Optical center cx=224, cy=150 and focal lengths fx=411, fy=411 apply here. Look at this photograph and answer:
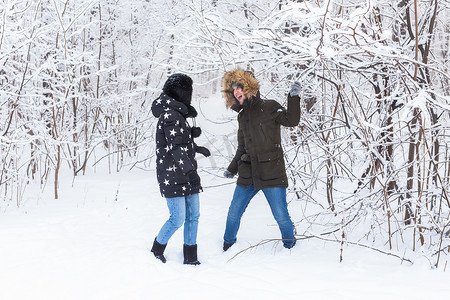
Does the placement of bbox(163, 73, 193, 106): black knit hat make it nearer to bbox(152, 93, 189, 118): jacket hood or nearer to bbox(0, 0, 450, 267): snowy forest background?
bbox(152, 93, 189, 118): jacket hood

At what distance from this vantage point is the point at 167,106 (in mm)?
3283

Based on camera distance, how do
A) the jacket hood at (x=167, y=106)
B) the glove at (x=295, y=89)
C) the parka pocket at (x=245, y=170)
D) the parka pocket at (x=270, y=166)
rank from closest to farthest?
1. the glove at (x=295, y=89)
2. the jacket hood at (x=167, y=106)
3. the parka pocket at (x=270, y=166)
4. the parka pocket at (x=245, y=170)

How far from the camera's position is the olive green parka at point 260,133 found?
134 inches

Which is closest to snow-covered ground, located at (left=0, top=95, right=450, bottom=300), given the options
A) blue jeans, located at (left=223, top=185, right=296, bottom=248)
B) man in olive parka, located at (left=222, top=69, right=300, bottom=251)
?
blue jeans, located at (left=223, top=185, right=296, bottom=248)

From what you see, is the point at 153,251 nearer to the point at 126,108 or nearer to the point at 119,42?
the point at 126,108

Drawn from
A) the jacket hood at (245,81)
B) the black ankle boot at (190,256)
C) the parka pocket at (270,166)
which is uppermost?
the jacket hood at (245,81)

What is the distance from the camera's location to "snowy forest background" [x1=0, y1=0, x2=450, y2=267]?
2.71m

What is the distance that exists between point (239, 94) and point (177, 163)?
0.82 meters

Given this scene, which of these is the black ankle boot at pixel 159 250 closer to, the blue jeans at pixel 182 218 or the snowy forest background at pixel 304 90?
the blue jeans at pixel 182 218

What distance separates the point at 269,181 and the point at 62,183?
377 centimetres

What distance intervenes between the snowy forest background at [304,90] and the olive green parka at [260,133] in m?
0.17

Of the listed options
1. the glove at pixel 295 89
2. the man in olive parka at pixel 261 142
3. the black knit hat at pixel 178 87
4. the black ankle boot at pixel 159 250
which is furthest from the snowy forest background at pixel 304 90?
the black ankle boot at pixel 159 250

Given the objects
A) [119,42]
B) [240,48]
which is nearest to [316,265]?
[240,48]

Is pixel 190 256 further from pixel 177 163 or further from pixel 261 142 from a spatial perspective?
pixel 261 142
